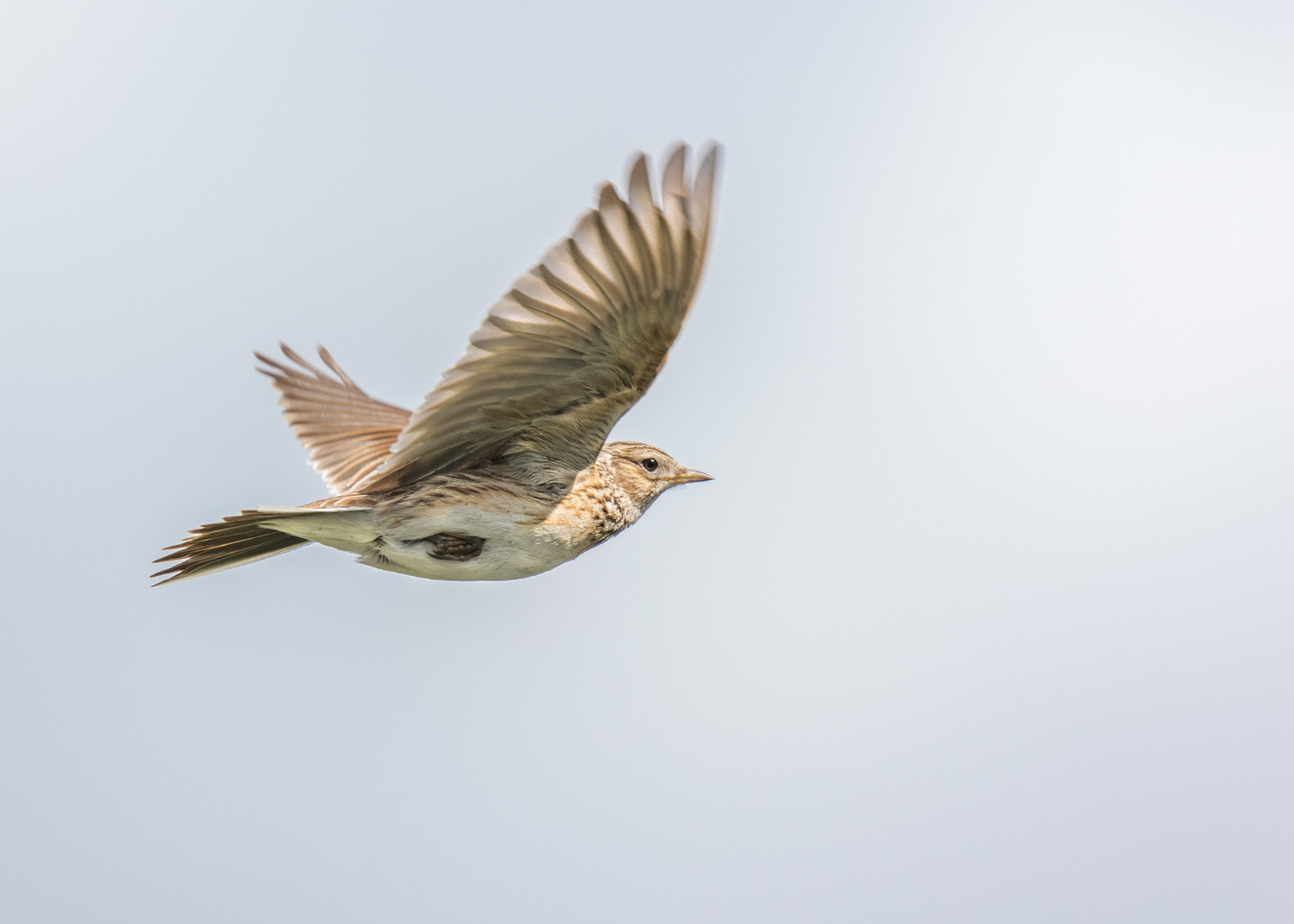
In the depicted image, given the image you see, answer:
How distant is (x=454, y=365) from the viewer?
6504 mm

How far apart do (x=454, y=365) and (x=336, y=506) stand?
1.26m

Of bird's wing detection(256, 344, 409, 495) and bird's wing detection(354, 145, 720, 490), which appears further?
bird's wing detection(256, 344, 409, 495)

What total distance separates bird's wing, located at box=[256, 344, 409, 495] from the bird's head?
5.18ft

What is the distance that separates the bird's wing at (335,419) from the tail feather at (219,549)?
1.00m

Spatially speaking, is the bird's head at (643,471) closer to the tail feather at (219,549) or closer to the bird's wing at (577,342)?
the bird's wing at (577,342)

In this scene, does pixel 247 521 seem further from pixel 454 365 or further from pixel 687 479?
pixel 687 479

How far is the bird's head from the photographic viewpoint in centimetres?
849

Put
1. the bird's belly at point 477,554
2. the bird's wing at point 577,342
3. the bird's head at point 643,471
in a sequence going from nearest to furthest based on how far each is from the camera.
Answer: the bird's wing at point 577,342 < the bird's belly at point 477,554 < the bird's head at point 643,471

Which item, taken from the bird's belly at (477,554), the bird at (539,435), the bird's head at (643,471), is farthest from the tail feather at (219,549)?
the bird's head at (643,471)

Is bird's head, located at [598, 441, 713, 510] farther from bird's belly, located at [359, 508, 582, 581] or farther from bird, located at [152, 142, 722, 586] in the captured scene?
bird's belly, located at [359, 508, 582, 581]

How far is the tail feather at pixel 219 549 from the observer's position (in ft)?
24.7

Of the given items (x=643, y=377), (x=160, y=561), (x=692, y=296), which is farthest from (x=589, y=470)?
(x=160, y=561)

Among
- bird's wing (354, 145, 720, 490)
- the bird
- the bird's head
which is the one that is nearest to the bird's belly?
the bird

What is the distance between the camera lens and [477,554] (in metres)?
7.43
